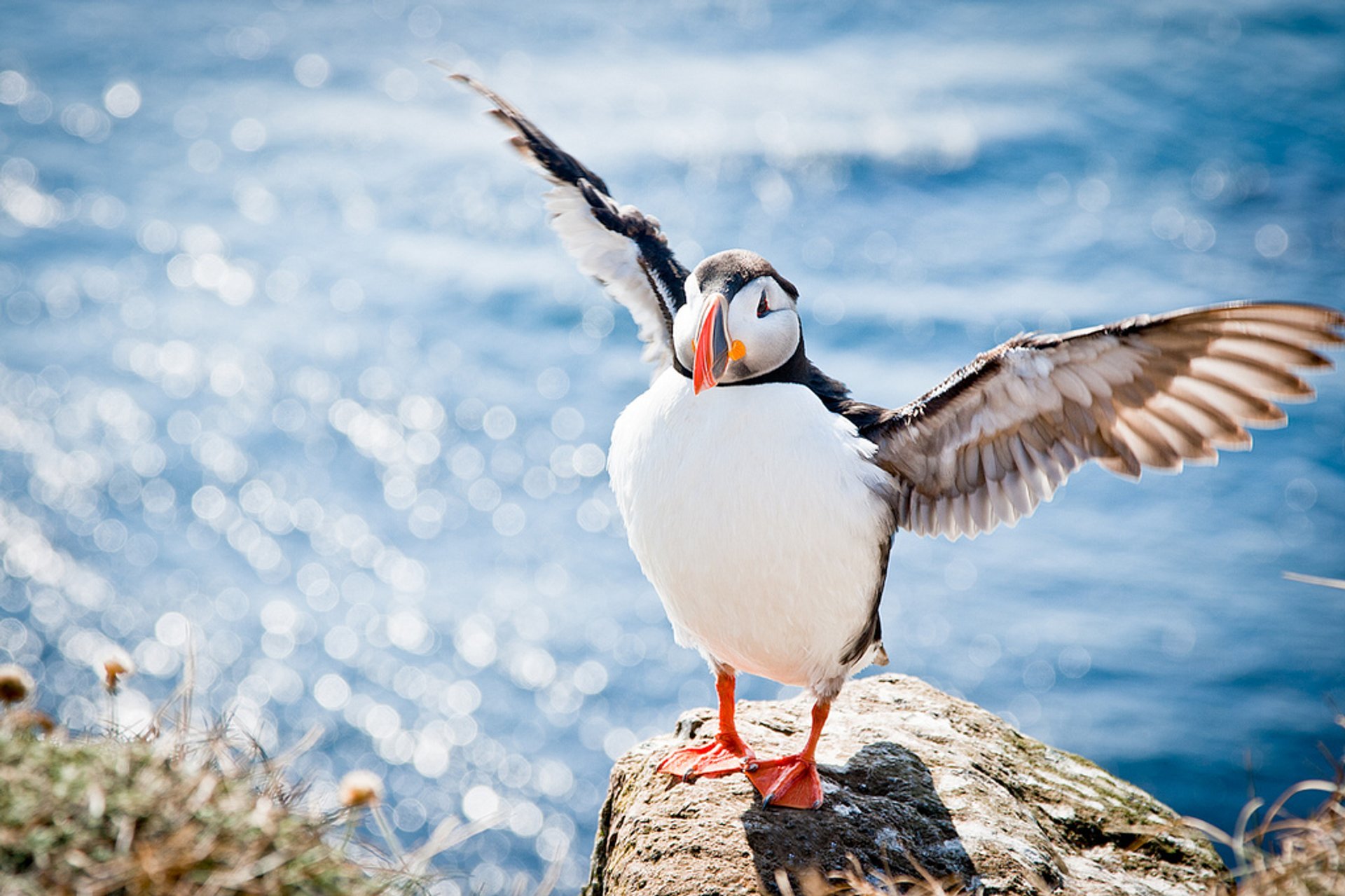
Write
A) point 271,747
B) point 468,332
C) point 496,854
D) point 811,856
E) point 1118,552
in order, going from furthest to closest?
point 468,332, point 1118,552, point 496,854, point 271,747, point 811,856

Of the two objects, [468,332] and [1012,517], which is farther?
[468,332]

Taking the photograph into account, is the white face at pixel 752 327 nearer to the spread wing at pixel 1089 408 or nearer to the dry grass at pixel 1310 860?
the spread wing at pixel 1089 408

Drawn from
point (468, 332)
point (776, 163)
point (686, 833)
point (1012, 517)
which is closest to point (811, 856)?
point (686, 833)

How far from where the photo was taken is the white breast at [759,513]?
15.3ft

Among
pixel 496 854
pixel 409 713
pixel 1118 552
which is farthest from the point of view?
pixel 1118 552

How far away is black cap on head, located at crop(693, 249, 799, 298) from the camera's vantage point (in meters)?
4.55

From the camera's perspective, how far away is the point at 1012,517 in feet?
16.6

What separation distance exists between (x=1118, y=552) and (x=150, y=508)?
10010 millimetres

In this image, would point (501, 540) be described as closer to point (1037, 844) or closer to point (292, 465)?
point (292, 465)

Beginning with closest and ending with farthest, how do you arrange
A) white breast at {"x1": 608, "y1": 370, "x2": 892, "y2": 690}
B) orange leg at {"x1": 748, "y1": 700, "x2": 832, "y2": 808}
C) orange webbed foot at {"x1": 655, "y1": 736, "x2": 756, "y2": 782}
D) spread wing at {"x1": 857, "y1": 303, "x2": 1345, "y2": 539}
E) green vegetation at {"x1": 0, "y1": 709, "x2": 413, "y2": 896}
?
green vegetation at {"x1": 0, "y1": 709, "x2": 413, "y2": 896} < spread wing at {"x1": 857, "y1": 303, "x2": 1345, "y2": 539} < white breast at {"x1": 608, "y1": 370, "x2": 892, "y2": 690} < orange leg at {"x1": 748, "y1": 700, "x2": 832, "y2": 808} < orange webbed foot at {"x1": 655, "y1": 736, "x2": 756, "y2": 782}

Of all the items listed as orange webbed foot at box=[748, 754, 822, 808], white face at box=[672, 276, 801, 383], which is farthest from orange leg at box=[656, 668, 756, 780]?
white face at box=[672, 276, 801, 383]

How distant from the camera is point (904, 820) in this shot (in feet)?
15.6

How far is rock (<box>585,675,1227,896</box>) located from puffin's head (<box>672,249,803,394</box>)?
5.70 ft

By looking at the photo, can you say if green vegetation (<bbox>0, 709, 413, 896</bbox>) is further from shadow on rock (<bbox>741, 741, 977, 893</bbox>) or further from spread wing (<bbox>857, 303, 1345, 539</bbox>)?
spread wing (<bbox>857, 303, 1345, 539</bbox>)
